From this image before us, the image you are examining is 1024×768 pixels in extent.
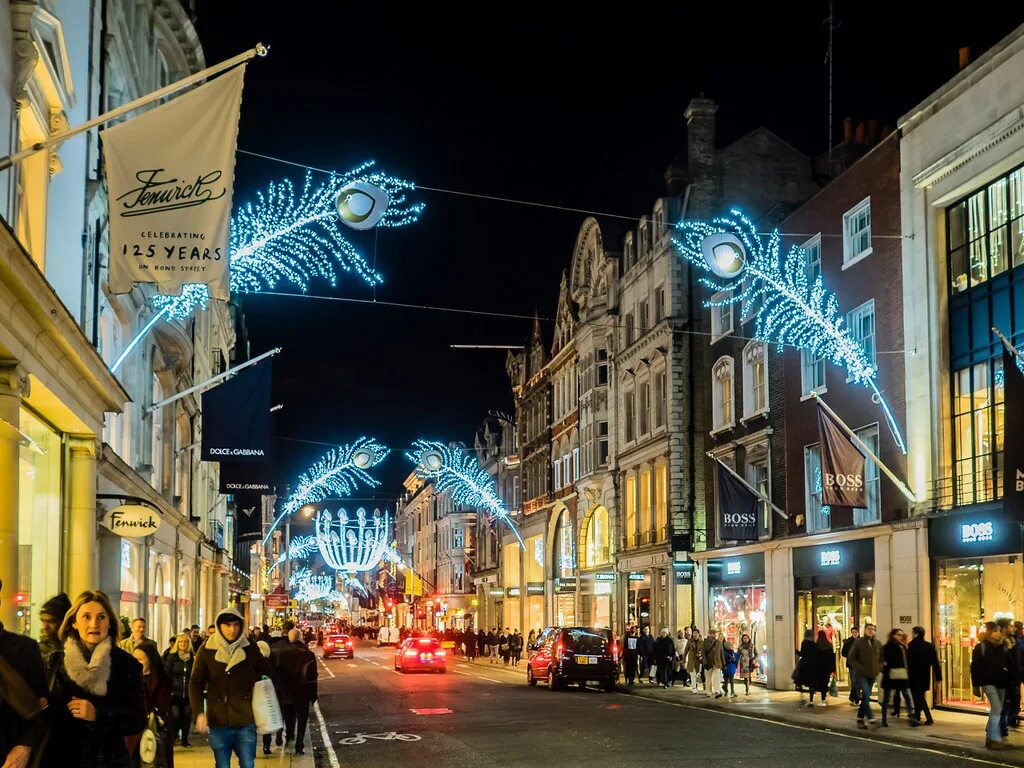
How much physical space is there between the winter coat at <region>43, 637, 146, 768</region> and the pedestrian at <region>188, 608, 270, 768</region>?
3967 millimetres

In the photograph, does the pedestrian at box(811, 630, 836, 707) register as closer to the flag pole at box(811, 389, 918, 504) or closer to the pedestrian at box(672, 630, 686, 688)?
the flag pole at box(811, 389, 918, 504)

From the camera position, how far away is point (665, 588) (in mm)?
44719

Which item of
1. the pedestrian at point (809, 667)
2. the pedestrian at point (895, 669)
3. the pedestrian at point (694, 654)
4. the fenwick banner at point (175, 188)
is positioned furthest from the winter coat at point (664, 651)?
the fenwick banner at point (175, 188)

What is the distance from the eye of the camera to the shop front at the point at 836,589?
3019 centimetres

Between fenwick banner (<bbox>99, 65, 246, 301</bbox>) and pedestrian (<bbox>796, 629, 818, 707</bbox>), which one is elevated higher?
fenwick banner (<bbox>99, 65, 246, 301</bbox>)

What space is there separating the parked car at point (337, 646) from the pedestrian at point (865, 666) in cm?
4644

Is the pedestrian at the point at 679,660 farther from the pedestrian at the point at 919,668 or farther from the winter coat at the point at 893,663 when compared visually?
the pedestrian at the point at 919,668

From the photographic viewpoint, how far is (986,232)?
25469mm

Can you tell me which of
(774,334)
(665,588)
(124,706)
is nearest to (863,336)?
(774,334)

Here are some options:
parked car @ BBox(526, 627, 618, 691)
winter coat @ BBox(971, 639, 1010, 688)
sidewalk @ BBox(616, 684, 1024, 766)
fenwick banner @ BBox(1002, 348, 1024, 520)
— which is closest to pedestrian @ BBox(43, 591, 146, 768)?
sidewalk @ BBox(616, 684, 1024, 766)

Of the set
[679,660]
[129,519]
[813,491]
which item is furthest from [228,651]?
[679,660]

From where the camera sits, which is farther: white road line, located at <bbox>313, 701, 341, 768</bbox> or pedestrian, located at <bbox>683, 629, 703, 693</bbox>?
pedestrian, located at <bbox>683, 629, 703, 693</bbox>

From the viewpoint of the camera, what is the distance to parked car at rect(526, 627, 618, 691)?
34906 mm

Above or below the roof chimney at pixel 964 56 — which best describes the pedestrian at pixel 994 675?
below
